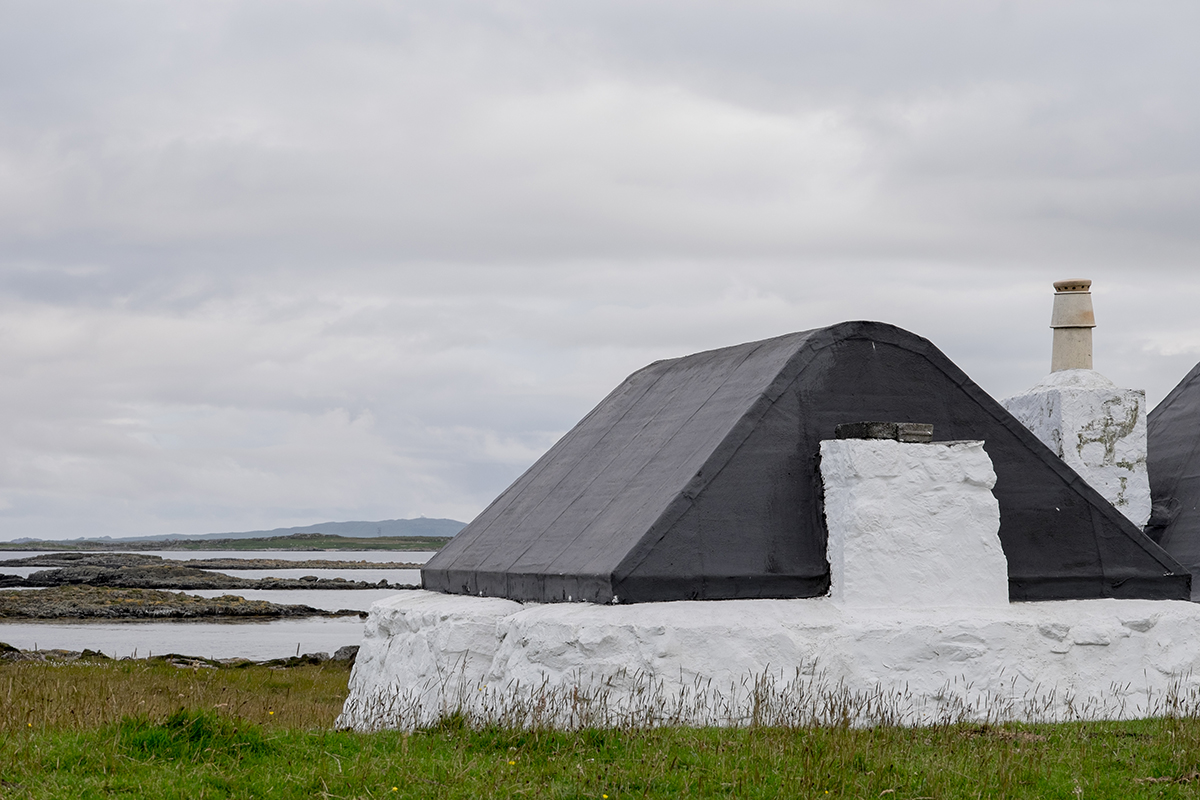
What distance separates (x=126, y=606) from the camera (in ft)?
186

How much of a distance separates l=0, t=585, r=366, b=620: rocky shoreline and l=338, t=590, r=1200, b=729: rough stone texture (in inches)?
1768

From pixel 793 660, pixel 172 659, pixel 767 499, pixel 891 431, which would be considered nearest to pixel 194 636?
pixel 172 659

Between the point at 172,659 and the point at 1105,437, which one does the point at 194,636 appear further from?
the point at 1105,437

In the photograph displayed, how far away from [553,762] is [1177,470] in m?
13.9

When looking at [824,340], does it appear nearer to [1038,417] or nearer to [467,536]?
[467,536]

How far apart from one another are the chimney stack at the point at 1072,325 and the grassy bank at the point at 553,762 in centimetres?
984

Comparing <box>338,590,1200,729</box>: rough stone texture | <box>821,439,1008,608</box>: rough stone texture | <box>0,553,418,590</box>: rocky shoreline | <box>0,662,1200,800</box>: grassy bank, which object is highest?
<box>821,439,1008,608</box>: rough stone texture

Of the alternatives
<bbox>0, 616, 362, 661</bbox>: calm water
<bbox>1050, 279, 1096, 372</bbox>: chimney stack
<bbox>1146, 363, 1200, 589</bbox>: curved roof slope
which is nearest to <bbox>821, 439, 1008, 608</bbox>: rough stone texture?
<bbox>1146, 363, 1200, 589</bbox>: curved roof slope

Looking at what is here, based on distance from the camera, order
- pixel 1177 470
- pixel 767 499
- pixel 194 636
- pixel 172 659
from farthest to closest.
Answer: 1. pixel 194 636
2. pixel 172 659
3. pixel 1177 470
4. pixel 767 499

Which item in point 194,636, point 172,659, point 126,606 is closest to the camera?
point 172,659

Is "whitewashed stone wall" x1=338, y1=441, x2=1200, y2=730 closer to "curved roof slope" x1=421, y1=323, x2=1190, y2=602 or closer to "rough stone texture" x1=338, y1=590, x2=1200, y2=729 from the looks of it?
"rough stone texture" x1=338, y1=590, x2=1200, y2=729

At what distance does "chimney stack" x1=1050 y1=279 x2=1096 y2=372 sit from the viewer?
18438 mm

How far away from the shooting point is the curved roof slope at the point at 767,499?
11.4 meters

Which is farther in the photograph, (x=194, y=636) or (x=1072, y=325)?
(x=194, y=636)
